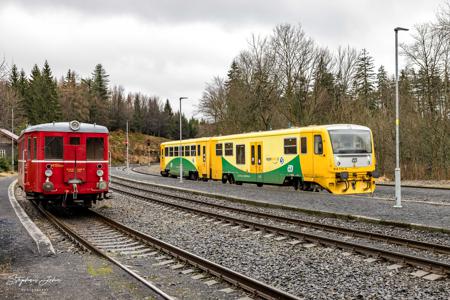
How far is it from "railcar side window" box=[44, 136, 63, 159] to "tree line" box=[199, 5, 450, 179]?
82.5 ft

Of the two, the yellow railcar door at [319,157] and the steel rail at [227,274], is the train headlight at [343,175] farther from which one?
the steel rail at [227,274]

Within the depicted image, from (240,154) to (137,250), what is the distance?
18.0 metres

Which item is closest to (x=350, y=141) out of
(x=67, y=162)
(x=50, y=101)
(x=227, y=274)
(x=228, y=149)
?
(x=228, y=149)

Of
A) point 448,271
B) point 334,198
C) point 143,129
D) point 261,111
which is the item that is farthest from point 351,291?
point 143,129

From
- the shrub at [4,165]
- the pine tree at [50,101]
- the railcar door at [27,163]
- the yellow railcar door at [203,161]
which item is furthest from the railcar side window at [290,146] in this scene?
the pine tree at [50,101]

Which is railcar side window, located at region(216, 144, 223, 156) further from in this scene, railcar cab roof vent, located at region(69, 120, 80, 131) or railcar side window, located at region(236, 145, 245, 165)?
railcar cab roof vent, located at region(69, 120, 80, 131)

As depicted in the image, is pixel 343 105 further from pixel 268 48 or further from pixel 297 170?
pixel 297 170

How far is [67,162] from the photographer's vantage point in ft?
46.6

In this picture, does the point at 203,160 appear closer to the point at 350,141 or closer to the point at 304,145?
the point at 304,145

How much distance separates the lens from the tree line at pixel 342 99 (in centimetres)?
3322

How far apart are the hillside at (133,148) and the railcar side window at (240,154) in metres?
76.3

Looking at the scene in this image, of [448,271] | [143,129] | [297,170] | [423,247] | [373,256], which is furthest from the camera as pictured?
[143,129]

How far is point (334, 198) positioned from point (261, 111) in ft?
86.9

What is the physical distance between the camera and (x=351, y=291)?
674 centimetres
